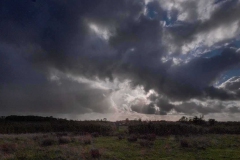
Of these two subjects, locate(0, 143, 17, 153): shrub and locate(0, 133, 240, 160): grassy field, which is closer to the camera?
locate(0, 133, 240, 160): grassy field

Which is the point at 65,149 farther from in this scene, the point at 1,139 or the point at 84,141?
the point at 1,139

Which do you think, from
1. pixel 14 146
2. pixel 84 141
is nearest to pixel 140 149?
pixel 84 141

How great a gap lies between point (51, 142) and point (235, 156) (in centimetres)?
2147

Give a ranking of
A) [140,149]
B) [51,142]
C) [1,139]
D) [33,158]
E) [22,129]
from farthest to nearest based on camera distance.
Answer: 1. [22,129]
2. [1,139]
3. [51,142]
4. [140,149]
5. [33,158]

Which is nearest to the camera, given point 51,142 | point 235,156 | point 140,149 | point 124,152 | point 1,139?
point 235,156

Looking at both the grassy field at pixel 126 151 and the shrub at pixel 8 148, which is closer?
the grassy field at pixel 126 151

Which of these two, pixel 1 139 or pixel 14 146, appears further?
pixel 1 139

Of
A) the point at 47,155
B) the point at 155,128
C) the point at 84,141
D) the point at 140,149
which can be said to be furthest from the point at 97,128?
the point at 47,155

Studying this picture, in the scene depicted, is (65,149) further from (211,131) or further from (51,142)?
(211,131)

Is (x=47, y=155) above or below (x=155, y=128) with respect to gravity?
below

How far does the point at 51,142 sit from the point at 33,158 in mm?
8921

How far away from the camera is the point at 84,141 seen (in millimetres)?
32125

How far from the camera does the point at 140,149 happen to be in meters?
27.9

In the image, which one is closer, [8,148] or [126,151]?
[8,148]
